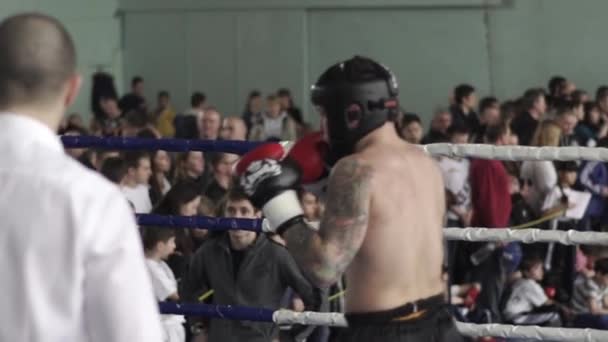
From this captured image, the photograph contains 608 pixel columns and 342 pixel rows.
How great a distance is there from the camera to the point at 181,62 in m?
18.8

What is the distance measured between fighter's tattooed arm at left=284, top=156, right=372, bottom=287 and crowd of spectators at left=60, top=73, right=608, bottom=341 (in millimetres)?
1906

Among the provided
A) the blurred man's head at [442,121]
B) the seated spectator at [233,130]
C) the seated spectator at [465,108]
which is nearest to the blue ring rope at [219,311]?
the seated spectator at [233,130]

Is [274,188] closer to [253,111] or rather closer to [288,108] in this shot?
[288,108]

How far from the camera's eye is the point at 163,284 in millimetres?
6250

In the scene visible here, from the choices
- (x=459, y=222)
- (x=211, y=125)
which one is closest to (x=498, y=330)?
(x=459, y=222)

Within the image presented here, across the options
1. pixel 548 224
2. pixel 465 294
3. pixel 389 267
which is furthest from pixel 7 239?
pixel 548 224

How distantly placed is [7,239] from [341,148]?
5.32 feet

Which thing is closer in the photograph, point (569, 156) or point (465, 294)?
point (569, 156)

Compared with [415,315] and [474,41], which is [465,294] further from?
[474,41]

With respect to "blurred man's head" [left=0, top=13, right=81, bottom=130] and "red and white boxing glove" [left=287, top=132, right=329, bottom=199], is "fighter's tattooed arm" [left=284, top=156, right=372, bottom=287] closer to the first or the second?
"red and white boxing glove" [left=287, top=132, right=329, bottom=199]

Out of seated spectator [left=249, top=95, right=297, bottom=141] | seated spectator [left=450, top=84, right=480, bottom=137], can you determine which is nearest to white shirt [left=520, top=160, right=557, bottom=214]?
seated spectator [left=450, top=84, right=480, bottom=137]

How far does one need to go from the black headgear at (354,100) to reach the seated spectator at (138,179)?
157 inches

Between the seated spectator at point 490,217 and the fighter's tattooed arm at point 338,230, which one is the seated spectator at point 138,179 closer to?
the seated spectator at point 490,217

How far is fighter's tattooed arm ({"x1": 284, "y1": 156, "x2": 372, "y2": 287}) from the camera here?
13.1 feet
